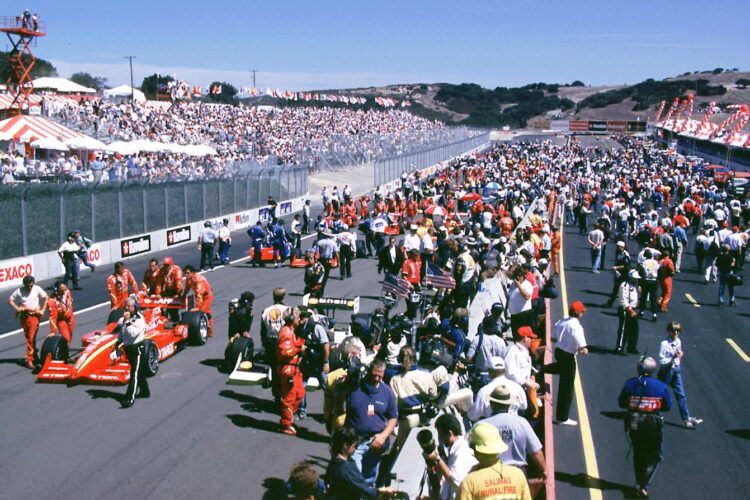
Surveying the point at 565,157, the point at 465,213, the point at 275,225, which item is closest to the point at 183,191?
the point at 275,225

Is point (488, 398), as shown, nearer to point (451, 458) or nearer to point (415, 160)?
point (451, 458)

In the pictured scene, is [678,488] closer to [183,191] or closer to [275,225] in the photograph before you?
[275,225]

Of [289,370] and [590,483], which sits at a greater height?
[289,370]

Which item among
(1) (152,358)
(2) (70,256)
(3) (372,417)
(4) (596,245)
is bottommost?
(1) (152,358)

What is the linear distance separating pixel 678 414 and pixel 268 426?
18.8 feet

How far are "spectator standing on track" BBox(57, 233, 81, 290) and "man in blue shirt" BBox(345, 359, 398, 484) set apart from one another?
47.6 ft

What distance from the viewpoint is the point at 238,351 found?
40.3 feet

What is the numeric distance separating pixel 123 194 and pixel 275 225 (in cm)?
573

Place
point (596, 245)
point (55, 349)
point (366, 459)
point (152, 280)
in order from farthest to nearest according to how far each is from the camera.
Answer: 1. point (596, 245)
2. point (152, 280)
3. point (55, 349)
4. point (366, 459)

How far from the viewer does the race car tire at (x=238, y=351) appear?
12289mm

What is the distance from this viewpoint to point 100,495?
8.11m

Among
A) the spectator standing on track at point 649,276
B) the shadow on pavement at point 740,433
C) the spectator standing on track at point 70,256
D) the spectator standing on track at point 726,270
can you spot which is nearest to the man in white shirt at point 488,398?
the shadow on pavement at point 740,433

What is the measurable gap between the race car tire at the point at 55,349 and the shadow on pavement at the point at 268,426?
3.72m

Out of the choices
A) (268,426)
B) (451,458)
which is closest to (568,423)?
(268,426)
